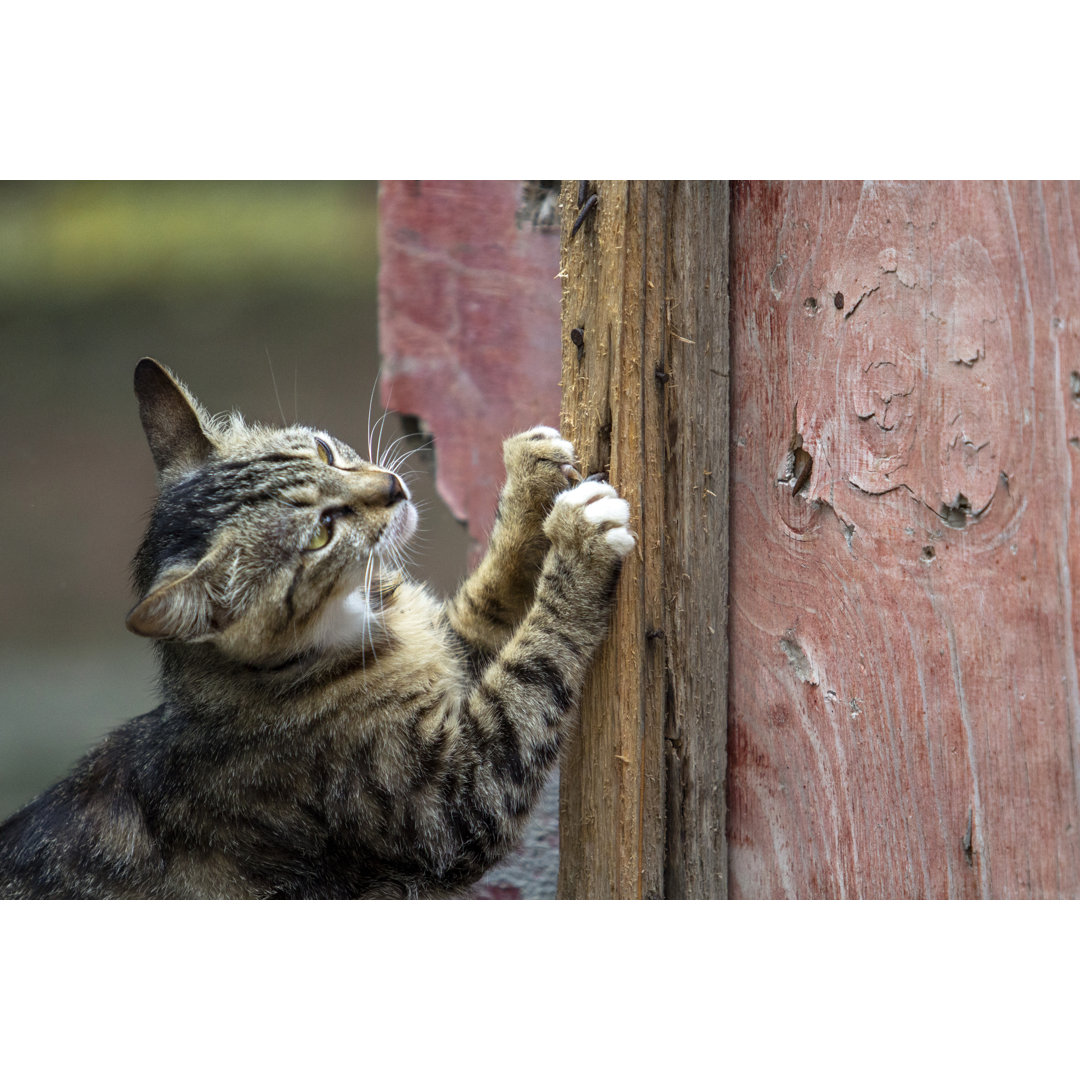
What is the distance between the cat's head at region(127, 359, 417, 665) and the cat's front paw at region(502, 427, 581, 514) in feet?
0.78

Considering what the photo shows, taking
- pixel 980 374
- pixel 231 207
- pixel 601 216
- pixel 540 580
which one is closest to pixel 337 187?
pixel 231 207

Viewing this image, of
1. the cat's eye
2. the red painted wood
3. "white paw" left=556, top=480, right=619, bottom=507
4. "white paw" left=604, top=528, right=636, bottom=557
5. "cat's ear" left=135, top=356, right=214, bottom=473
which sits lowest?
"white paw" left=604, top=528, right=636, bottom=557

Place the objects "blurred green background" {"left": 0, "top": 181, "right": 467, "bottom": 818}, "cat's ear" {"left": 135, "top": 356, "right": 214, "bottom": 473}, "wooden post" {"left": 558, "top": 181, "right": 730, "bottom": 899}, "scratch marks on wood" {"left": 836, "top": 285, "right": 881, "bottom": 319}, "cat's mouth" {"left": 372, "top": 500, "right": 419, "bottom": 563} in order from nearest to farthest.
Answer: "scratch marks on wood" {"left": 836, "top": 285, "right": 881, "bottom": 319}
"wooden post" {"left": 558, "top": 181, "right": 730, "bottom": 899}
"cat's mouth" {"left": 372, "top": 500, "right": 419, "bottom": 563}
"cat's ear" {"left": 135, "top": 356, "right": 214, "bottom": 473}
"blurred green background" {"left": 0, "top": 181, "right": 467, "bottom": 818}

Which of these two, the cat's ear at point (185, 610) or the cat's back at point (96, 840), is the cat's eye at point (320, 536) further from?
the cat's back at point (96, 840)

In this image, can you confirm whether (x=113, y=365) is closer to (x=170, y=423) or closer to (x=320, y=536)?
(x=170, y=423)

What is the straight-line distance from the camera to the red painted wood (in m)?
2.98

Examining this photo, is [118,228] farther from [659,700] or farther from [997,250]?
[997,250]

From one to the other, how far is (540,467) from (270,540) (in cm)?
53

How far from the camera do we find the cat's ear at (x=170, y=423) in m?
1.88

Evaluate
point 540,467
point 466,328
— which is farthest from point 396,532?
point 466,328

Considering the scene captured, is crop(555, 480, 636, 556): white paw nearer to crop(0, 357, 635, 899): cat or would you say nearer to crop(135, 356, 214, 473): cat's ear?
crop(0, 357, 635, 899): cat

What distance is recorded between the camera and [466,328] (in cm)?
307

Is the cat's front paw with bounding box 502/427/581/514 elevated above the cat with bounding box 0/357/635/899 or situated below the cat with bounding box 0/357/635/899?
above

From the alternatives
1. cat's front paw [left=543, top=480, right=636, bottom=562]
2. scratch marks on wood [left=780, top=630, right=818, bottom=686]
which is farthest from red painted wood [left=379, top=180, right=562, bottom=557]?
scratch marks on wood [left=780, top=630, right=818, bottom=686]
